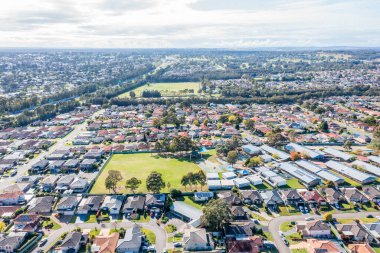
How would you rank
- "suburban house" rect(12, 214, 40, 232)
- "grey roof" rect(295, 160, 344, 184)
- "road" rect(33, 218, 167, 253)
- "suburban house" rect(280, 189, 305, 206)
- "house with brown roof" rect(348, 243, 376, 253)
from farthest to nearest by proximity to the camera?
"grey roof" rect(295, 160, 344, 184), "suburban house" rect(280, 189, 305, 206), "suburban house" rect(12, 214, 40, 232), "road" rect(33, 218, 167, 253), "house with brown roof" rect(348, 243, 376, 253)

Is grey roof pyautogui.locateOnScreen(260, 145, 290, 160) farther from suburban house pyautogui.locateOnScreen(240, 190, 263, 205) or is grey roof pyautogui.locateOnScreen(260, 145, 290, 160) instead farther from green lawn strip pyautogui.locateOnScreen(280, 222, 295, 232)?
green lawn strip pyautogui.locateOnScreen(280, 222, 295, 232)

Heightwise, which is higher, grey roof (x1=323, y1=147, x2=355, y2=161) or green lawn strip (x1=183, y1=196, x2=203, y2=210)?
grey roof (x1=323, y1=147, x2=355, y2=161)

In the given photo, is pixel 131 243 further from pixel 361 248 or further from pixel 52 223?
pixel 361 248

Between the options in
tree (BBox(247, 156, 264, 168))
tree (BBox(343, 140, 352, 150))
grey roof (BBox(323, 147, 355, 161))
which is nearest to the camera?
tree (BBox(247, 156, 264, 168))

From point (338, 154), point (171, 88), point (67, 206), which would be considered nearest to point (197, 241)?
point (67, 206)

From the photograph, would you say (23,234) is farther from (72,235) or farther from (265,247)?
(265,247)

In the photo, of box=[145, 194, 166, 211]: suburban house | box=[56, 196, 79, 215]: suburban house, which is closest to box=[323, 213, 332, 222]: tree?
box=[145, 194, 166, 211]: suburban house
